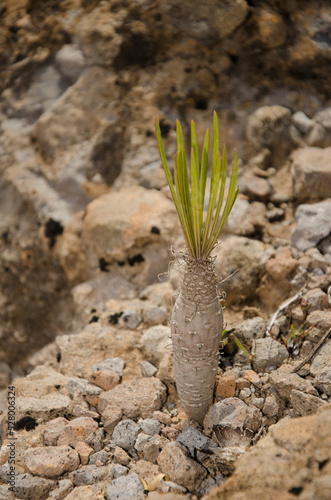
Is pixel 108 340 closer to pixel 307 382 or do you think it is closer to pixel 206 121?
pixel 307 382

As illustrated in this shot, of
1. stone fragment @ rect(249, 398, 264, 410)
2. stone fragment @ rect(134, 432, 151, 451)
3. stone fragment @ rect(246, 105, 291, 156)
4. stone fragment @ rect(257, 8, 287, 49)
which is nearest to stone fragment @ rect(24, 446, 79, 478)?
stone fragment @ rect(134, 432, 151, 451)

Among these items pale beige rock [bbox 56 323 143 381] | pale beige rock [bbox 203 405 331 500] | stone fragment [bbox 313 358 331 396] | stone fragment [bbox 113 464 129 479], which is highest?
pale beige rock [bbox 203 405 331 500]

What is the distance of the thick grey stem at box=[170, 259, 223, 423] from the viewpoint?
69.8 inches

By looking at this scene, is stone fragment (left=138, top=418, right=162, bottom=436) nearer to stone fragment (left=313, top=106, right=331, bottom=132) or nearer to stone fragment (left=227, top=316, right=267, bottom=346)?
stone fragment (left=227, top=316, right=267, bottom=346)

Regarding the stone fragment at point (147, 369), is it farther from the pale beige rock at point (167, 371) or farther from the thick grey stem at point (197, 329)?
the thick grey stem at point (197, 329)

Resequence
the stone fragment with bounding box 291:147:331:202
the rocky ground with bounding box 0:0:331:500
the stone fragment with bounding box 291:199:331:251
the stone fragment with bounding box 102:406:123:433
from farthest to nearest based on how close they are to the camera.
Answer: the stone fragment with bounding box 291:147:331:202
the stone fragment with bounding box 291:199:331:251
the rocky ground with bounding box 0:0:331:500
the stone fragment with bounding box 102:406:123:433

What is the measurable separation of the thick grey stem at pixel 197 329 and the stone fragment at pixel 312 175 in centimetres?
156

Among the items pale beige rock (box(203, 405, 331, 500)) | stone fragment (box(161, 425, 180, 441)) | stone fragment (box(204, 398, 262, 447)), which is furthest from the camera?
stone fragment (box(161, 425, 180, 441))

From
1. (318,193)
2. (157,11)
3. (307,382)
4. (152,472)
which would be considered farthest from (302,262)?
(157,11)

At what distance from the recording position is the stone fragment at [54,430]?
6.78ft

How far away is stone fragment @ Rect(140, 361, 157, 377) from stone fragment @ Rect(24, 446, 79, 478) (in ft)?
2.04

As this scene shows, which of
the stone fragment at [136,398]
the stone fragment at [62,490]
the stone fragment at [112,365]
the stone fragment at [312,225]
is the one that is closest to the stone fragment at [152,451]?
the stone fragment at [136,398]

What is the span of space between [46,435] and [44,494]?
12.5 inches

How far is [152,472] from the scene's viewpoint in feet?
5.89
